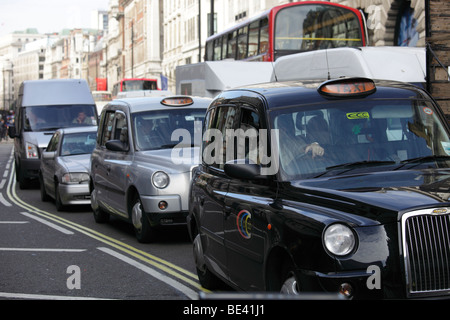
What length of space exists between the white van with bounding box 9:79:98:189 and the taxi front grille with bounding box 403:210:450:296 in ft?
60.5

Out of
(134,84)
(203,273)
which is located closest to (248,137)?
(203,273)

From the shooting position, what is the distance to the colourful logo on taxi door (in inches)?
229

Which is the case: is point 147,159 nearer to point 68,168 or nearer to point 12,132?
point 68,168

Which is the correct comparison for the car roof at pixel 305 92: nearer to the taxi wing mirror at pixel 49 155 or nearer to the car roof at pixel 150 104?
the car roof at pixel 150 104

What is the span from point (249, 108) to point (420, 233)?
2.16 m

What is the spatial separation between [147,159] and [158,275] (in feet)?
9.34

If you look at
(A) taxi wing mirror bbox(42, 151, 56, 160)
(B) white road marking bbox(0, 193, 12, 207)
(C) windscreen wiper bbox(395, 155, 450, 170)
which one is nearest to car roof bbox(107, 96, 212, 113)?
(A) taxi wing mirror bbox(42, 151, 56, 160)

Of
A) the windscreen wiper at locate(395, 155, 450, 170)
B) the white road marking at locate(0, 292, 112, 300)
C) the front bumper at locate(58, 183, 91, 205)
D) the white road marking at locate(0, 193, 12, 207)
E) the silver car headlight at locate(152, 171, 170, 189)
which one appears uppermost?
the windscreen wiper at locate(395, 155, 450, 170)

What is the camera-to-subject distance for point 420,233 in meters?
4.59

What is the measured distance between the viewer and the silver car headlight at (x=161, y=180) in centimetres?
1056

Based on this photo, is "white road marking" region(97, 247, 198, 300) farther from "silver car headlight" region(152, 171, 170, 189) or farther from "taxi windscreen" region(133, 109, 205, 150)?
"taxi windscreen" region(133, 109, 205, 150)

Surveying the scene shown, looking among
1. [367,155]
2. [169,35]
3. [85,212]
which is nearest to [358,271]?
[367,155]

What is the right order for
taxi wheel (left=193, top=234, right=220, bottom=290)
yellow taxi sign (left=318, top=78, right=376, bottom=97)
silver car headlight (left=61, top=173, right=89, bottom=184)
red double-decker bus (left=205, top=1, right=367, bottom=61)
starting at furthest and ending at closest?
red double-decker bus (left=205, top=1, right=367, bottom=61), silver car headlight (left=61, top=173, right=89, bottom=184), taxi wheel (left=193, top=234, right=220, bottom=290), yellow taxi sign (left=318, top=78, right=376, bottom=97)
